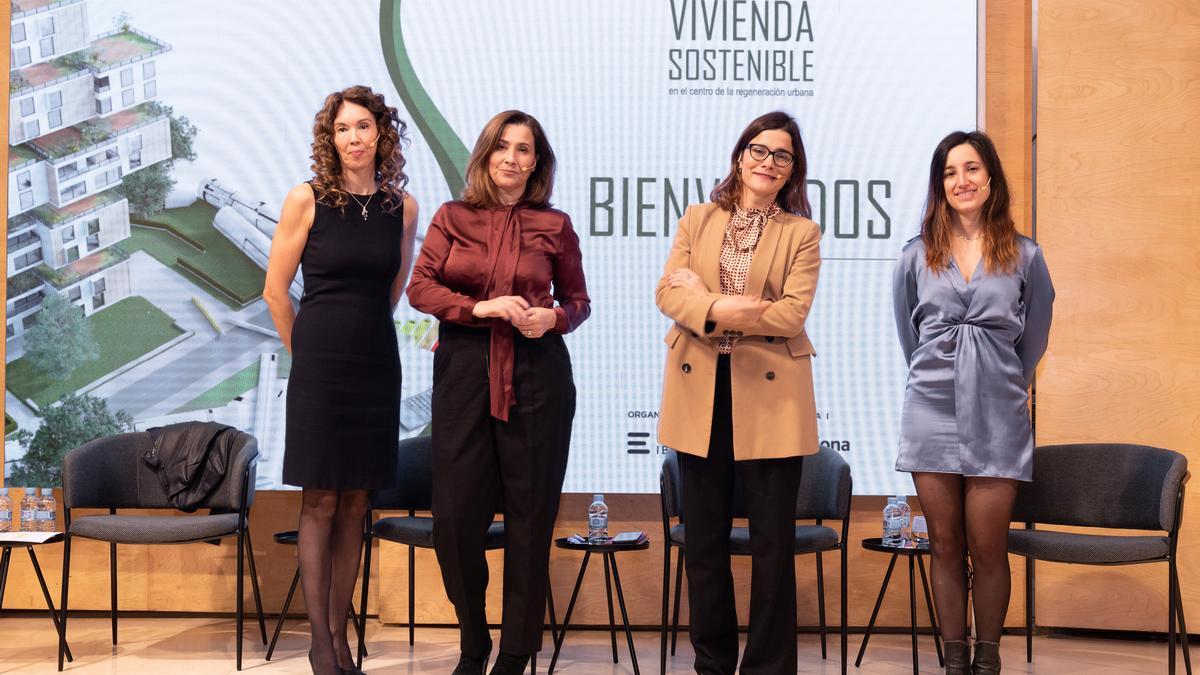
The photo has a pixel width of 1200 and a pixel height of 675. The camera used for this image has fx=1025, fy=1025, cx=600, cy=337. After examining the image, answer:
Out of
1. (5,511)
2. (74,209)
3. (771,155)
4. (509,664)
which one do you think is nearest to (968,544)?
(771,155)

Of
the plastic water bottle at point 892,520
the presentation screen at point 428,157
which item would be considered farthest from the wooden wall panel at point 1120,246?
the plastic water bottle at point 892,520

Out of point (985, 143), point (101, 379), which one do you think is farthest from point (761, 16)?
point (101, 379)

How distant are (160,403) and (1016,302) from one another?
345 centimetres

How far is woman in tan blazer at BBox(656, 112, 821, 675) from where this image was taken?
2.94 m

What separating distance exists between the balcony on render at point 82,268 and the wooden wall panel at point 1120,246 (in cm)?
400

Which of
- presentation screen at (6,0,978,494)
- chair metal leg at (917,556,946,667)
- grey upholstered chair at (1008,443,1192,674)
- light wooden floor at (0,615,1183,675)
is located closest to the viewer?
grey upholstered chair at (1008,443,1192,674)

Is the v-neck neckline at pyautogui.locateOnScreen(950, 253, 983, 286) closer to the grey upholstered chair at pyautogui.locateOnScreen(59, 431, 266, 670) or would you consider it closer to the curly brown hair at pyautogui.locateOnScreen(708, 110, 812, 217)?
the curly brown hair at pyautogui.locateOnScreen(708, 110, 812, 217)

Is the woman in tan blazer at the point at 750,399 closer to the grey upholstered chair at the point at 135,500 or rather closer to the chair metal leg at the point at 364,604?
the chair metal leg at the point at 364,604

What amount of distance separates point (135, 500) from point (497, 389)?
6.53ft

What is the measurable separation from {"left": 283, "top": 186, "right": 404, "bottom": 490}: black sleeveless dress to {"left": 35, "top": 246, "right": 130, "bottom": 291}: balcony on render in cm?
165

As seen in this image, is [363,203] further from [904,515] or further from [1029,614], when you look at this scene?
[1029,614]

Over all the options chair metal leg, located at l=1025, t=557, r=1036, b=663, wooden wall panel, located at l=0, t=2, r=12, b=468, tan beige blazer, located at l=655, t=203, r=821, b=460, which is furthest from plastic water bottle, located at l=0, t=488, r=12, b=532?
chair metal leg, located at l=1025, t=557, r=1036, b=663

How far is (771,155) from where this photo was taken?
3.02m

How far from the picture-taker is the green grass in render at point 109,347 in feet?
14.5
